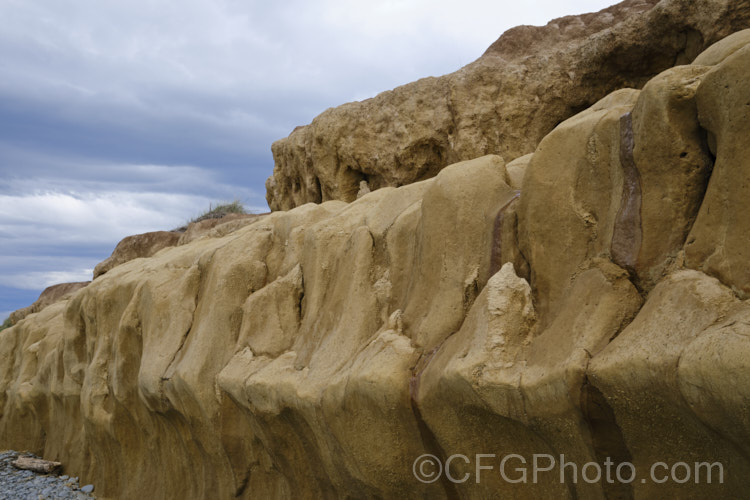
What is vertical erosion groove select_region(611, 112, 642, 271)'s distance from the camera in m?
3.02

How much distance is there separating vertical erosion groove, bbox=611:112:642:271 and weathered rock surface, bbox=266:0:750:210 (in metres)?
3.11

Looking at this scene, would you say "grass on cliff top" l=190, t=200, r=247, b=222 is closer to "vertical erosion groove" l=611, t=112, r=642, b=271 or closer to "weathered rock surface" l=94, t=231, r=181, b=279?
"weathered rock surface" l=94, t=231, r=181, b=279

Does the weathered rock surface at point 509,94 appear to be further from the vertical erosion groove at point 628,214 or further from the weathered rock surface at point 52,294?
the weathered rock surface at point 52,294

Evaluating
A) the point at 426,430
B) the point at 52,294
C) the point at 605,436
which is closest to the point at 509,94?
the point at 426,430

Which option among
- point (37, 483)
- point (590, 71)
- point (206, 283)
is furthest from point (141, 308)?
point (590, 71)

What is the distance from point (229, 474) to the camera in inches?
220

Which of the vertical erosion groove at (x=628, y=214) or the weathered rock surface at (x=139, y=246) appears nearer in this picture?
the vertical erosion groove at (x=628, y=214)

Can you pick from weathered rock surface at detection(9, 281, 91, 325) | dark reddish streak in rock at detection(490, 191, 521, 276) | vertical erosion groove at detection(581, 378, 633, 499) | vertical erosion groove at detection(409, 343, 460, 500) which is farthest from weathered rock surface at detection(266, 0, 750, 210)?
weathered rock surface at detection(9, 281, 91, 325)

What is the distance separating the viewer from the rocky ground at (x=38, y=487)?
26.0 ft

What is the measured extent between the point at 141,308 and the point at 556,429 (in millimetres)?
5254

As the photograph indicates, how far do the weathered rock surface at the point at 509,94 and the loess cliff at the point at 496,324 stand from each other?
0.17 meters

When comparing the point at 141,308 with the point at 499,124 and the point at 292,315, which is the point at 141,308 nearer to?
the point at 292,315

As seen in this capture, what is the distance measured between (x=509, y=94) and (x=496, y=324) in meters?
4.58

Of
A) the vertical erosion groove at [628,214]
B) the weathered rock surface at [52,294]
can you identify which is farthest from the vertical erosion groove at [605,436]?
the weathered rock surface at [52,294]
